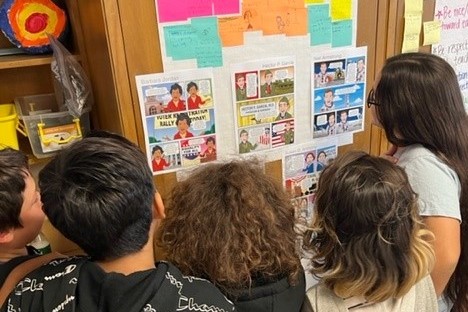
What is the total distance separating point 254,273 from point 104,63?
0.66 meters

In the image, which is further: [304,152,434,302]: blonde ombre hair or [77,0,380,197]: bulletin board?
[77,0,380,197]: bulletin board

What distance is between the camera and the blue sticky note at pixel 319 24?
4.17 feet

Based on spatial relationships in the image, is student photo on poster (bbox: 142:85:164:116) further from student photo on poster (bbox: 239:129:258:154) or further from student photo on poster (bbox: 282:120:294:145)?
student photo on poster (bbox: 282:120:294:145)

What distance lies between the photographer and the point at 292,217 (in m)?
0.99

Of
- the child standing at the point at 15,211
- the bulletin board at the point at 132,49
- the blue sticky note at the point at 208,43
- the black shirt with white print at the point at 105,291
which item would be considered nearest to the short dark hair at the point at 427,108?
the bulletin board at the point at 132,49

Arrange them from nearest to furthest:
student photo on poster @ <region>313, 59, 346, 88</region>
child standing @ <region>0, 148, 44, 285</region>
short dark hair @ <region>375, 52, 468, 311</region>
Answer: child standing @ <region>0, 148, 44, 285</region> < short dark hair @ <region>375, 52, 468, 311</region> < student photo on poster @ <region>313, 59, 346, 88</region>

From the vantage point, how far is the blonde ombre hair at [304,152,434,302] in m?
0.89

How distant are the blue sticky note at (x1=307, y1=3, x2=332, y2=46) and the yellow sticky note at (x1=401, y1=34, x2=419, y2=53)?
0.96ft

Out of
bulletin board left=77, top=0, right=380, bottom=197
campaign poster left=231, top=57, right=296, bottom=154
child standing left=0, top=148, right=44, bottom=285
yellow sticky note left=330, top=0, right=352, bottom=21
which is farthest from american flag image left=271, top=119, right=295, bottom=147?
child standing left=0, top=148, right=44, bottom=285

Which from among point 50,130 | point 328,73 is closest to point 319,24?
point 328,73

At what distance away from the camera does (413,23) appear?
4.72ft

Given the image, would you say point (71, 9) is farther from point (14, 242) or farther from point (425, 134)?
point (425, 134)

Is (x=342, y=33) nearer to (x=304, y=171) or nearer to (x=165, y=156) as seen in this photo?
(x=304, y=171)

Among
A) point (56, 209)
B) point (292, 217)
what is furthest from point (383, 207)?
point (56, 209)
